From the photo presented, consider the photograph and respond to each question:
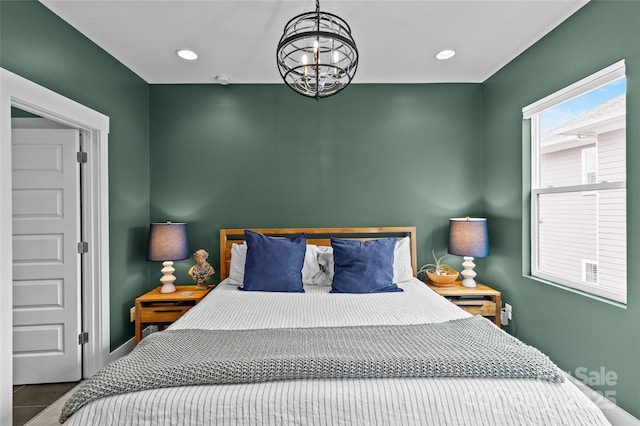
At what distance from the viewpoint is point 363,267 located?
8.55 feet

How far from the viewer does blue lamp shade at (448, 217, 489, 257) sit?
293cm

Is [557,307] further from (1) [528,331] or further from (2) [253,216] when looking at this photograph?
(2) [253,216]

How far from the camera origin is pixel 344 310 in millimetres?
2123

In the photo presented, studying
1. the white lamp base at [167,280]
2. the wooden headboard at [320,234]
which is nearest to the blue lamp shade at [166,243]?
the white lamp base at [167,280]

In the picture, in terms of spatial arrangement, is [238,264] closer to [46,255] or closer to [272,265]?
[272,265]

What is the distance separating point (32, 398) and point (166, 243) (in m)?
1.39

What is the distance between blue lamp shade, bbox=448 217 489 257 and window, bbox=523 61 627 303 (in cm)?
38

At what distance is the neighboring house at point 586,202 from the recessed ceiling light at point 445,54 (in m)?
1.02

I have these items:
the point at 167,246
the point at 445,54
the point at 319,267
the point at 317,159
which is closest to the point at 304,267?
the point at 319,267

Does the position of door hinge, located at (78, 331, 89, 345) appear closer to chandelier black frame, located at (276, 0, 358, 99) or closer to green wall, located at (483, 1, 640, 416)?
chandelier black frame, located at (276, 0, 358, 99)

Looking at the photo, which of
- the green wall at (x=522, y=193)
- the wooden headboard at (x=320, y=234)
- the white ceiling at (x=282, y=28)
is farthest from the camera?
the wooden headboard at (x=320, y=234)

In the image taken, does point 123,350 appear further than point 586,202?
Yes

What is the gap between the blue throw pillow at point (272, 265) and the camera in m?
2.62

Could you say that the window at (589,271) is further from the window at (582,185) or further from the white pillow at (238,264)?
the white pillow at (238,264)
